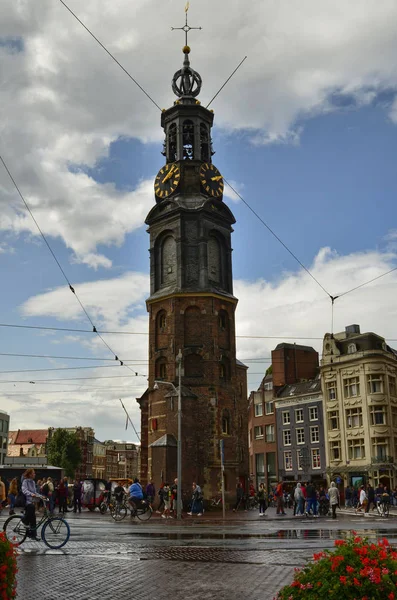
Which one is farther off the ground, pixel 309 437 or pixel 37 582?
pixel 309 437

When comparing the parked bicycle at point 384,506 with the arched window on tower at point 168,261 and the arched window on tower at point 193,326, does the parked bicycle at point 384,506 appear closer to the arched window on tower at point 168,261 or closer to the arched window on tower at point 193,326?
the arched window on tower at point 193,326

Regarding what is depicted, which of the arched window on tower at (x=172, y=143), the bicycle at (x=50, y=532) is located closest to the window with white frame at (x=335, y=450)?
the arched window on tower at (x=172, y=143)

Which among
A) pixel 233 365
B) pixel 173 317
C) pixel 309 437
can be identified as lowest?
pixel 309 437

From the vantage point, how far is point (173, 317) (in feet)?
164

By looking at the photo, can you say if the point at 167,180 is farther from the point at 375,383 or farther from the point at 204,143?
the point at 375,383

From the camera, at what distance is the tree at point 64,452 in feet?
314

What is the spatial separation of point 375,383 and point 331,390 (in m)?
5.27

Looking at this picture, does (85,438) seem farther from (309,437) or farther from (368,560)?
(368,560)

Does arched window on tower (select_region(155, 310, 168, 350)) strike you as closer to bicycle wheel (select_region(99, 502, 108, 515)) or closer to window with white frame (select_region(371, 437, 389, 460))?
bicycle wheel (select_region(99, 502, 108, 515))

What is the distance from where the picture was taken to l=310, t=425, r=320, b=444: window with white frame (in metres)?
65.2

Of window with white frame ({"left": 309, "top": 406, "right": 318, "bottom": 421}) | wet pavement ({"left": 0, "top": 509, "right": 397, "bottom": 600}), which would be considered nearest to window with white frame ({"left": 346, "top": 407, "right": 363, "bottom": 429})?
window with white frame ({"left": 309, "top": 406, "right": 318, "bottom": 421})

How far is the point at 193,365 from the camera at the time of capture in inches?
1932

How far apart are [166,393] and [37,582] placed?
37837mm

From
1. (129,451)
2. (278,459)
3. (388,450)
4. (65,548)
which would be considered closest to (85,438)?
(129,451)
